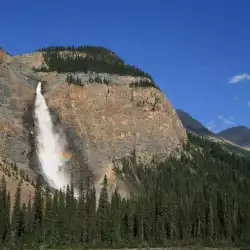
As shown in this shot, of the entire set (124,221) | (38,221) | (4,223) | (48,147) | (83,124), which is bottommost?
(4,223)

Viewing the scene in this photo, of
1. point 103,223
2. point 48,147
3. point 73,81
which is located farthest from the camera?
point 73,81

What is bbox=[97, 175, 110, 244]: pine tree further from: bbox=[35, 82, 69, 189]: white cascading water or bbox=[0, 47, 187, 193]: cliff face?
bbox=[0, 47, 187, 193]: cliff face

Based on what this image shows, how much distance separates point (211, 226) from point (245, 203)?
17131 millimetres

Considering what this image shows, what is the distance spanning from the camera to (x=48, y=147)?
179750mm

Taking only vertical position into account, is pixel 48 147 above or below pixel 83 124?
below

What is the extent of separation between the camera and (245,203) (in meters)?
141

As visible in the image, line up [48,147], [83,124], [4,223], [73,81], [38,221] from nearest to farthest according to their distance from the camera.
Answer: [4,223] < [38,221] < [48,147] < [83,124] < [73,81]

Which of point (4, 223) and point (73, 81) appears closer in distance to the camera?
point (4, 223)

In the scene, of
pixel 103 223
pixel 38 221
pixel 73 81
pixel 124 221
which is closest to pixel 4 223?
pixel 38 221

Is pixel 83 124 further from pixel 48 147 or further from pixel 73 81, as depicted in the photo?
pixel 73 81

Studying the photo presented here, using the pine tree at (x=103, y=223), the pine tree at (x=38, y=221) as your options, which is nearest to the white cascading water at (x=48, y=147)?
the pine tree at (x=103, y=223)

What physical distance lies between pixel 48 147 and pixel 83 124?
15.6m

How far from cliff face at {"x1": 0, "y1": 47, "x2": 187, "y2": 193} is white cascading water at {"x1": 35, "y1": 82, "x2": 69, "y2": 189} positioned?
265 cm

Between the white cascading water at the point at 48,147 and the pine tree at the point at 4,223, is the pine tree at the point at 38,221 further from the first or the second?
the white cascading water at the point at 48,147
